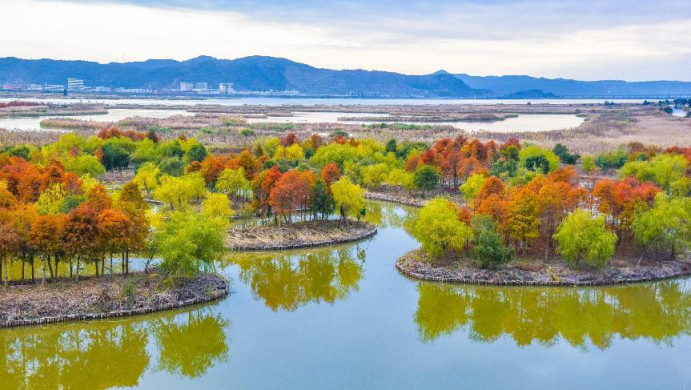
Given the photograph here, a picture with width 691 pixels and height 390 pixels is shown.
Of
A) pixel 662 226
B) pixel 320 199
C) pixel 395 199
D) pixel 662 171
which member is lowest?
pixel 395 199

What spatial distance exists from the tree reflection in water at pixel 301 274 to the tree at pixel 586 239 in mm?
12031

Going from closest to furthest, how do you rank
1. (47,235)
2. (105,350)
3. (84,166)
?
(105,350), (47,235), (84,166)


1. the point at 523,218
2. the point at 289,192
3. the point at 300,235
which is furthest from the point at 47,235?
the point at 523,218

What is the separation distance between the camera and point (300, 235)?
1731 inches

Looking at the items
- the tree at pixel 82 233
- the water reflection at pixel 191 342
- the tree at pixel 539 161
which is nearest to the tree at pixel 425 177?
the tree at pixel 539 161

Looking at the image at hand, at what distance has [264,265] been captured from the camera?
39469 millimetres

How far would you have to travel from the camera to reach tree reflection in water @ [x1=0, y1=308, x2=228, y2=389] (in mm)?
24750

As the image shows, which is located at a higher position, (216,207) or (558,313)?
(216,207)

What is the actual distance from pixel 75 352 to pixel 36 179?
70.9 ft

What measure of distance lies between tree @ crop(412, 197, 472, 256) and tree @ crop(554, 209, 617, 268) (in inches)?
210

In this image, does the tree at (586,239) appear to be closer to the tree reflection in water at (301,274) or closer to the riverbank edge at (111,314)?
the tree reflection in water at (301,274)

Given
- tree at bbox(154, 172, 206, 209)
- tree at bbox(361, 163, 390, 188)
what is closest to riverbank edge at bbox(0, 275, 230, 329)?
tree at bbox(154, 172, 206, 209)

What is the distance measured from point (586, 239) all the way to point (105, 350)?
2518cm

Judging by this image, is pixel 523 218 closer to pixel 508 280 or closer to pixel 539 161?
pixel 508 280
